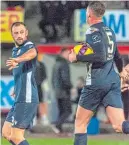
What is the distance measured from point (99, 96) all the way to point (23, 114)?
1.00 meters

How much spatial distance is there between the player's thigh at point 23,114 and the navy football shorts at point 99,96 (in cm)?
75

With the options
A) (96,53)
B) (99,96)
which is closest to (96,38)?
(96,53)

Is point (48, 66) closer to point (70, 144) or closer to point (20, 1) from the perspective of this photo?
point (20, 1)

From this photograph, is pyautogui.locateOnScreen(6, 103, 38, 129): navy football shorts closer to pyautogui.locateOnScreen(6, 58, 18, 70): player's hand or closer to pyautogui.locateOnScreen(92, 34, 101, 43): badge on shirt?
pyautogui.locateOnScreen(6, 58, 18, 70): player's hand

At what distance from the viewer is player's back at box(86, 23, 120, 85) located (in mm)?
7504

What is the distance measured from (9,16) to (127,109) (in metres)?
3.08

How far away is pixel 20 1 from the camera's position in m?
14.1

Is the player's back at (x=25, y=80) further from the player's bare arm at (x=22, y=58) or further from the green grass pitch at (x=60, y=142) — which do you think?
the green grass pitch at (x=60, y=142)

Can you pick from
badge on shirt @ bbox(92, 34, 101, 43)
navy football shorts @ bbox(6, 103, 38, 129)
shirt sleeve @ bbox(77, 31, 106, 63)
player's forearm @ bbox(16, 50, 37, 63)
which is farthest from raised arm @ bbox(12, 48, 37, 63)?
badge on shirt @ bbox(92, 34, 101, 43)

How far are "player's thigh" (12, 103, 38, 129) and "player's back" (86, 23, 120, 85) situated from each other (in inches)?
34.6

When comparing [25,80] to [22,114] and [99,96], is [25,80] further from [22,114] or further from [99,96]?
[99,96]

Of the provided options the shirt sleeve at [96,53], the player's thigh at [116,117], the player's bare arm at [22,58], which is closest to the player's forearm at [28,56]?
the player's bare arm at [22,58]

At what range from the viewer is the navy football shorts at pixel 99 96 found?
7625 mm

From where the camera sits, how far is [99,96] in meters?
7.67
